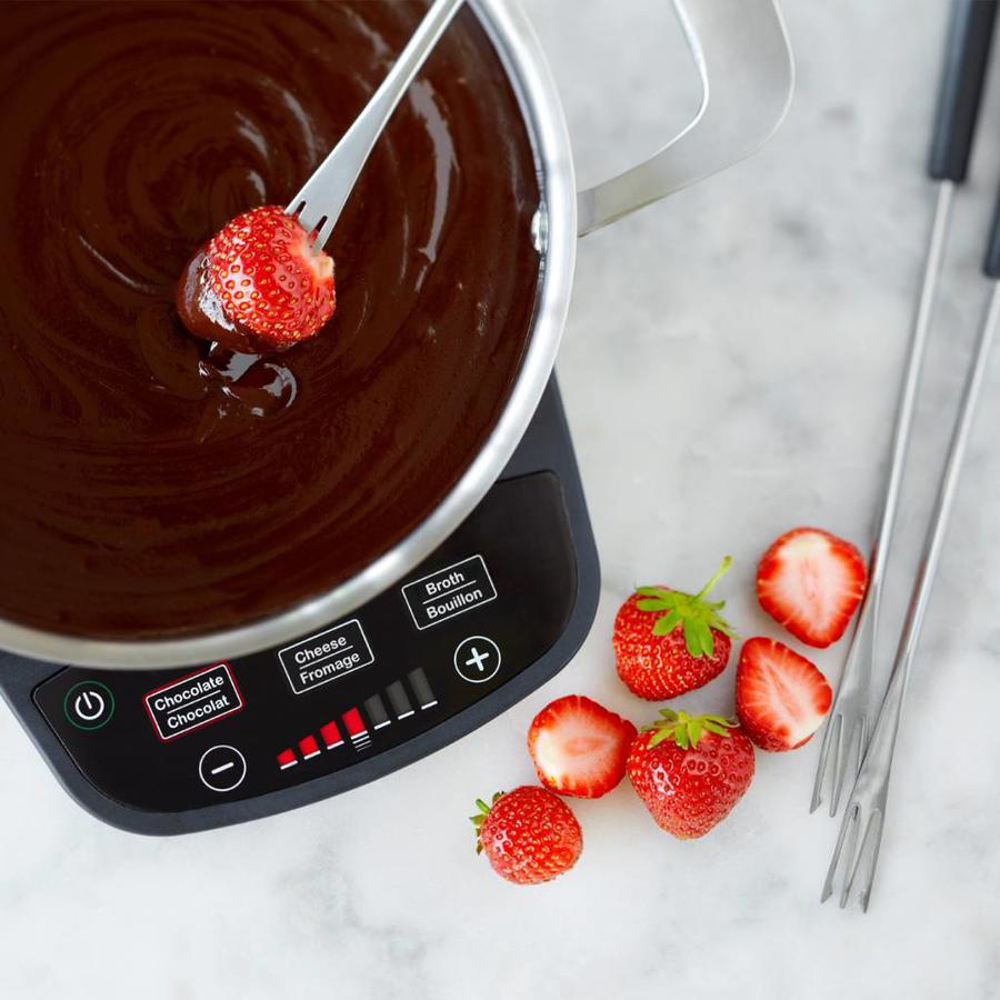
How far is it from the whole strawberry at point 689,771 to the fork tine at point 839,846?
119 mm

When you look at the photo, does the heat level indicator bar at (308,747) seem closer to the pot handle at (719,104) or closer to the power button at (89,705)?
the power button at (89,705)

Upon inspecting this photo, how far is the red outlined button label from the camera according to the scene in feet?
3.23

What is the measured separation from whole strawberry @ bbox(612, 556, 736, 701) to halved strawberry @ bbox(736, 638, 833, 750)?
28mm

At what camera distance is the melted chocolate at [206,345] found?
2.79 ft

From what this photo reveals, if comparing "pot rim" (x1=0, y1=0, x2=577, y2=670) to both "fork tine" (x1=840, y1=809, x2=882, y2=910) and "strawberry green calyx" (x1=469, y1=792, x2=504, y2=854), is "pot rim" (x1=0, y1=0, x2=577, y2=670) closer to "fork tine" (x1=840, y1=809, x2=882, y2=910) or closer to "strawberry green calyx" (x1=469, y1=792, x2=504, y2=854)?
"strawberry green calyx" (x1=469, y1=792, x2=504, y2=854)

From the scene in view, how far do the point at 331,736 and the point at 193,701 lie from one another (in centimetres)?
12

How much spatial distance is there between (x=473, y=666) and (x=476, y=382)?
27cm

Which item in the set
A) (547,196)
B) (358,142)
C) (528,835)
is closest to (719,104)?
(547,196)

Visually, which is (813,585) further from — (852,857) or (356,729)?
(356,729)

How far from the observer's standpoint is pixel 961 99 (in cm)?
117

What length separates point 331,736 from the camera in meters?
1.01

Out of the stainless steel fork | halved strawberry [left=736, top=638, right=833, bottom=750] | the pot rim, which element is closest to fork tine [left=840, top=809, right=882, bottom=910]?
the stainless steel fork

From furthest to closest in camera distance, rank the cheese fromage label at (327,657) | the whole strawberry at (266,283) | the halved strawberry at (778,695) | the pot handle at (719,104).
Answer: the halved strawberry at (778,695)
the cheese fromage label at (327,657)
the pot handle at (719,104)
the whole strawberry at (266,283)

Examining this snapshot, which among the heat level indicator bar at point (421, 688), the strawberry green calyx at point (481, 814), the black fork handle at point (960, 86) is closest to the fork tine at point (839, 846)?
the strawberry green calyx at point (481, 814)
